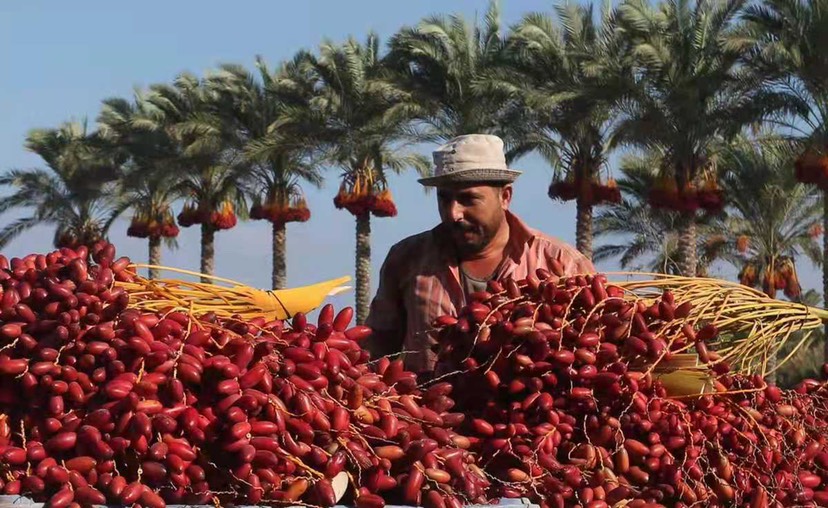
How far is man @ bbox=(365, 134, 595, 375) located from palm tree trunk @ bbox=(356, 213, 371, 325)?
69.1ft

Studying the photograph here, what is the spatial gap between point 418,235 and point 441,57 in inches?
706

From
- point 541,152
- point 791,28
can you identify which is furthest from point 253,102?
point 791,28

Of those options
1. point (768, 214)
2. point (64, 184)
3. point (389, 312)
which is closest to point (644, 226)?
point (768, 214)

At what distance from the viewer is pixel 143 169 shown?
1072 inches

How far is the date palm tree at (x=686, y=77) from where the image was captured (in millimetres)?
19391

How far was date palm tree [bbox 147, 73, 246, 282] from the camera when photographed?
2506cm

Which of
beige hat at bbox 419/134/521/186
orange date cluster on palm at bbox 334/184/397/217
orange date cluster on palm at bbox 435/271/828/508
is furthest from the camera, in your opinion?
orange date cluster on palm at bbox 334/184/397/217

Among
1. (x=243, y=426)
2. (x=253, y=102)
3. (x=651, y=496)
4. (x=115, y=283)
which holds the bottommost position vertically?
(x=651, y=496)

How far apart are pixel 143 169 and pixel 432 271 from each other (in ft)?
80.6

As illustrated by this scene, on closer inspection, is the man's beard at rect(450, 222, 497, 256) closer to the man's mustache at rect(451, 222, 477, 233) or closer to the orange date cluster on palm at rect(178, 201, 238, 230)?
the man's mustache at rect(451, 222, 477, 233)

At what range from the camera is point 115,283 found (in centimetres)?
221

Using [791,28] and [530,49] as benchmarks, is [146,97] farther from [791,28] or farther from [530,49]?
[791,28]

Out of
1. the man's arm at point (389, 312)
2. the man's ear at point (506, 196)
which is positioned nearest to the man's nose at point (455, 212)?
the man's ear at point (506, 196)

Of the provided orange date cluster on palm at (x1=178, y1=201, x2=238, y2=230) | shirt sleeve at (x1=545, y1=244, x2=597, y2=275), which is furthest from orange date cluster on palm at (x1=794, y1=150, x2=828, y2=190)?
shirt sleeve at (x1=545, y1=244, x2=597, y2=275)
